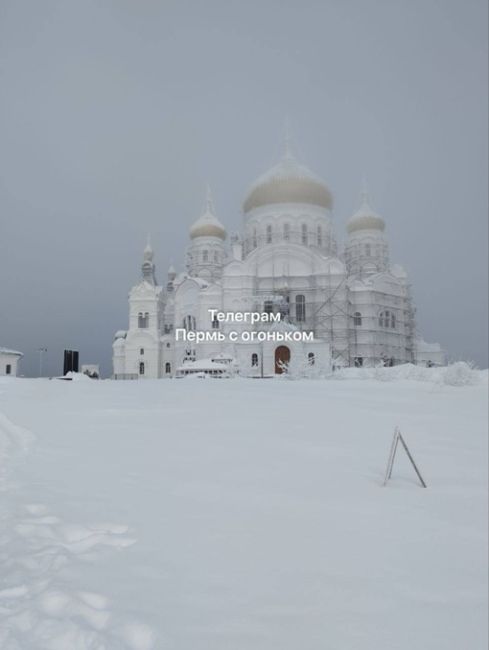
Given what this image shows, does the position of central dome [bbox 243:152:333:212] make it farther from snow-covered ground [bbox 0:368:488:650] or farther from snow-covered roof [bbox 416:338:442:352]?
snow-covered ground [bbox 0:368:488:650]

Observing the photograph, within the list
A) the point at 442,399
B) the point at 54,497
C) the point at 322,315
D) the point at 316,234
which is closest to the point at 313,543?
the point at 54,497

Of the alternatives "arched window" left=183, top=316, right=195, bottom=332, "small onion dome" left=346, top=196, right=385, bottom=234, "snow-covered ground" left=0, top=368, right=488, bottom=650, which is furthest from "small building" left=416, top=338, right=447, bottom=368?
"snow-covered ground" left=0, top=368, right=488, bottom=650

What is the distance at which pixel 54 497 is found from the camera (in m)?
4.74

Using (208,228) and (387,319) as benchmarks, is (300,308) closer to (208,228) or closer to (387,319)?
(387,319)

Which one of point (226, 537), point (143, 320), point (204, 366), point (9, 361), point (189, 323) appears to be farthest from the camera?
point (143, 320)

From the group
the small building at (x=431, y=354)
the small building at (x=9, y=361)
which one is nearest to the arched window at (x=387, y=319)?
the small building at (x=431, y=354)

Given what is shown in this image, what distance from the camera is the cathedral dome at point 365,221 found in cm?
4928

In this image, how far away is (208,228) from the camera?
4897 centimetres

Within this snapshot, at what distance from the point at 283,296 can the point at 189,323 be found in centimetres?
811

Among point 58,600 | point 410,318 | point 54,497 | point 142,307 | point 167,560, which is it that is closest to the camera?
point 58,600

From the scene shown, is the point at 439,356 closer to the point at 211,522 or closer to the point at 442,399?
the point at 442,399

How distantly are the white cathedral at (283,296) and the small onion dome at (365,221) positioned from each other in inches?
4.3

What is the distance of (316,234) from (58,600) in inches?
1747

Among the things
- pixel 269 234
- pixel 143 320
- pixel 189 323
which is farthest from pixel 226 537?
pixel 269 234
